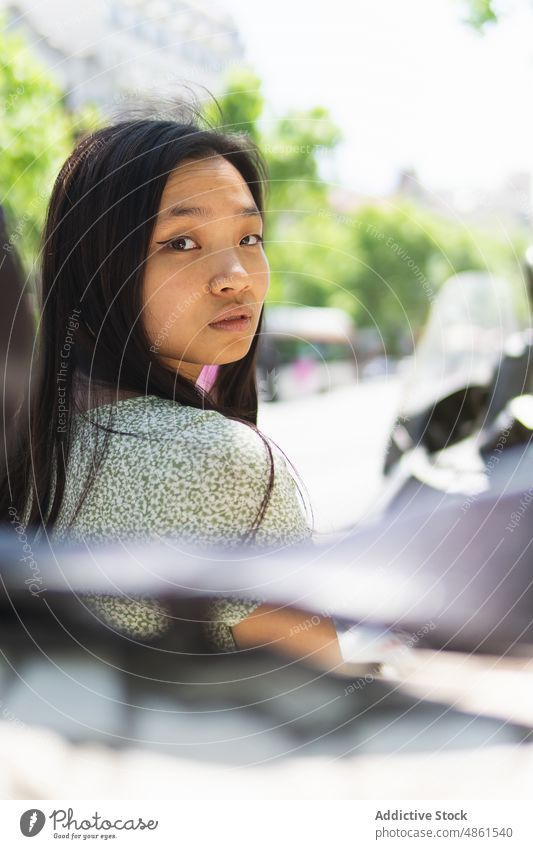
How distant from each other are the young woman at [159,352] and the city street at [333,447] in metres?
0.11

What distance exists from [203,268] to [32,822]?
57cm

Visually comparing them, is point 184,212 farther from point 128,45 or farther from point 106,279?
point 128,45

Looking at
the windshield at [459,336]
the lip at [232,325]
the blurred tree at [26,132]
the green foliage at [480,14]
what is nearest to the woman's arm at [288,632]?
the lip at [232,325]

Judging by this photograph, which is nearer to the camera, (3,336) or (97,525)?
(97,525)

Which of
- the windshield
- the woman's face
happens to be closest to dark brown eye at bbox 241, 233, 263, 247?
the woman's face

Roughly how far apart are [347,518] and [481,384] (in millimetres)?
747

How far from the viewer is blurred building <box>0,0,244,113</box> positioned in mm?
789

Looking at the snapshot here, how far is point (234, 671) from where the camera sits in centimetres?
75

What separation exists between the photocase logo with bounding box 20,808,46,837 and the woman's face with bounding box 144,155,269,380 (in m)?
0.47

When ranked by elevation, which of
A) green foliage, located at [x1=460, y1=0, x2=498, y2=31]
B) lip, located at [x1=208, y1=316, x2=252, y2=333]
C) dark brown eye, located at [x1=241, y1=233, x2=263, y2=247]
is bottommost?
lip, located at [x1=208, y1=316, x2=252, y2=333]

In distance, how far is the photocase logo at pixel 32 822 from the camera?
31.2 inches

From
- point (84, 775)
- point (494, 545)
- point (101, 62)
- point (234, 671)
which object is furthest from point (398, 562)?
point (101, 62)

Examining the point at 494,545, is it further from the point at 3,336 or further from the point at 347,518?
the point at 3,336

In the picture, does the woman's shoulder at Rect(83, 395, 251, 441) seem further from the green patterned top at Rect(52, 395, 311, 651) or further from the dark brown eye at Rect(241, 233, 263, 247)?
the dark brown eye at Rect(241, 233, 263, 247)
